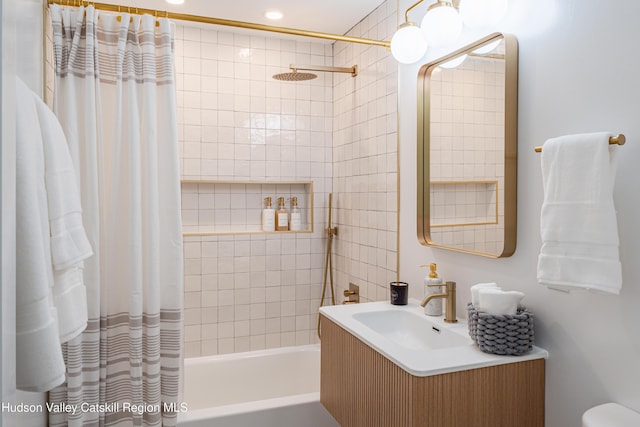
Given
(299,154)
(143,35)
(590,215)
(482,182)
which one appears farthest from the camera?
(299,154)

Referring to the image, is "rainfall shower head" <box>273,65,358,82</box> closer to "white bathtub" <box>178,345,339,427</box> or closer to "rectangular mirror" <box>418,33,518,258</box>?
"rectangular mirror" <box>418,33,518,258</box>

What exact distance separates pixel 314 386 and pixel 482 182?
194 centimetres

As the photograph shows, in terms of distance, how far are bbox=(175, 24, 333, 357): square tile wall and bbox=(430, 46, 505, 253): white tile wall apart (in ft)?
4.35

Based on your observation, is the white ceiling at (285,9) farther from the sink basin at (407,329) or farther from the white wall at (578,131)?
the sink basin at (407,329)

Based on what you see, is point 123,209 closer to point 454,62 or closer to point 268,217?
point 268,217

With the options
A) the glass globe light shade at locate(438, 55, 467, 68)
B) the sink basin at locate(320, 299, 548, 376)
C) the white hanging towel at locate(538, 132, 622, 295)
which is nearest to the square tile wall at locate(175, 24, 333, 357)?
the sink basin at locate(320, 299, 548, 376)

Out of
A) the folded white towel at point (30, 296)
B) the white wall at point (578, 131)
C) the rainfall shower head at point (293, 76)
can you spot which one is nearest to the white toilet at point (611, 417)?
the white wall at point (578, 131)

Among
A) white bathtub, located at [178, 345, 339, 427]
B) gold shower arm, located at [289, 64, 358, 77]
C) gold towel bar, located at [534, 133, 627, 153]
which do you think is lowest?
white bathtub, located at [178, 345, 339, 427]

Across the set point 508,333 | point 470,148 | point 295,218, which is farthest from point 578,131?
point 295,218

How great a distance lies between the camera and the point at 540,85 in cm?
149

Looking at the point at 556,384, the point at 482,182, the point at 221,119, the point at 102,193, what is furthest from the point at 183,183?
the point at 556,384

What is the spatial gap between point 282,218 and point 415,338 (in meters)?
1.51

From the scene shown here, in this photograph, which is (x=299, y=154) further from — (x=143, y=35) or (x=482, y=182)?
(x=482, y=182)

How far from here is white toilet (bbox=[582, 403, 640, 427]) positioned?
3.67ft
